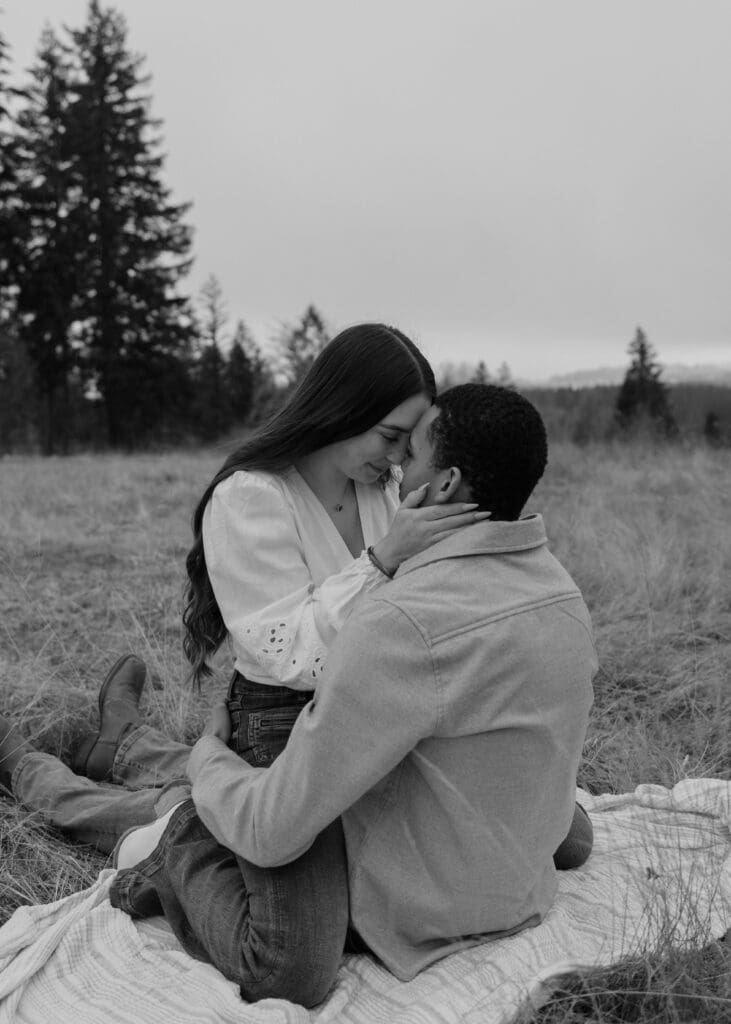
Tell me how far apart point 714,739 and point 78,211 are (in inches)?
914

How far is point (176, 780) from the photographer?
248 cm

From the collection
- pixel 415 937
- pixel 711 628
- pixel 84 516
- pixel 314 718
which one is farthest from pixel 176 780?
pixel 84 516

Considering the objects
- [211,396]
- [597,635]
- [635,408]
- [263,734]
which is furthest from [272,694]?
[211,396]

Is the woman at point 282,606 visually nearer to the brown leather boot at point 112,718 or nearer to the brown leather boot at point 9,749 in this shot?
the brown leather boot at point 9,749

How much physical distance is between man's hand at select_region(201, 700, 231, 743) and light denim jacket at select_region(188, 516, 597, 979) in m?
0.26

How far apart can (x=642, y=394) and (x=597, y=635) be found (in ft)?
105

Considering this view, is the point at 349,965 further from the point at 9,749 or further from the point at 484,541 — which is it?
the point at 9,749

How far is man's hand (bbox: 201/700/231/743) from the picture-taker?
2092mm

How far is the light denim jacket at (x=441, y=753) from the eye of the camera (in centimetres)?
149

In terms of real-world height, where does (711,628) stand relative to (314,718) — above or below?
below

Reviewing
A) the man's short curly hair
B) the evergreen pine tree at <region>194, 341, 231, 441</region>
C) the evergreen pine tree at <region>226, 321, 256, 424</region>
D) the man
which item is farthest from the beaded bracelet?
the evergreen pine tree at <region>226, 321, 256, 424</region>

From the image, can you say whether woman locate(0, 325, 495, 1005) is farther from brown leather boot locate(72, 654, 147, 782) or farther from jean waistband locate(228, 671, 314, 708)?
brown leather boot locate(72, 654, 147, 782)

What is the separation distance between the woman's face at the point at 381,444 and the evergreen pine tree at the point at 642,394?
13.8 m

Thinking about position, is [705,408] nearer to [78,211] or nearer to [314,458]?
[78,211]
